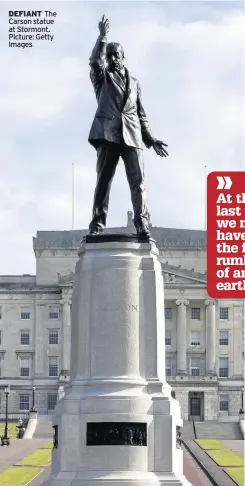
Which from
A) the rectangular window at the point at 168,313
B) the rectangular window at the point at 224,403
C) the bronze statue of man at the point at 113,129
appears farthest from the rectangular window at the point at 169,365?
the bronze statue of man at the point at 113,129

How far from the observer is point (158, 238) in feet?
483

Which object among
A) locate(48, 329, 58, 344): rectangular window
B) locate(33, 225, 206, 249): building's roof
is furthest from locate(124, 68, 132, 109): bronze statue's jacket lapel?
locate(33, 225, 206, 249): building's roof

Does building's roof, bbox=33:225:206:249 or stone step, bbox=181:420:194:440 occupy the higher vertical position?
building's roof, bbox=33:225:206:249

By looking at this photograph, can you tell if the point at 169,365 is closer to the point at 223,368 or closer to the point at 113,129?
the point at 223,368

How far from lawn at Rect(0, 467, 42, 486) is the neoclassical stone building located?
8052 cm

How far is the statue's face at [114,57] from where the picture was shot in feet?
71.8

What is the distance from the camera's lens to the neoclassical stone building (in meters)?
133

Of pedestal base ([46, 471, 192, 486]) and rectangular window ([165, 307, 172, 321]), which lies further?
rectangular window ([165, 307, 172, 321])

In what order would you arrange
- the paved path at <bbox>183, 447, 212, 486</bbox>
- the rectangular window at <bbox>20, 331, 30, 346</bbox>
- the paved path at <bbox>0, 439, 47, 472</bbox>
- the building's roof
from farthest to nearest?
the building's roof → the rectangular window at <bbox>20, 331, 30, 346</bbox> → the paved path at <bbox>0, 439, 47, 472</bbox> → the paved path at <bbox>183, 447, 212, 486</bbox>

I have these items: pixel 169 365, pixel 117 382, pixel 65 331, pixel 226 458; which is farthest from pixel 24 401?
pixel 117 382

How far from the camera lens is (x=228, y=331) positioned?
139m

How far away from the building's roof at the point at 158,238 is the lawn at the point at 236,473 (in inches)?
3747

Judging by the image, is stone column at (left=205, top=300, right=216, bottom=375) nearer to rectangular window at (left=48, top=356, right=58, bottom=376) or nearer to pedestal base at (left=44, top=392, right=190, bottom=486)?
rectangular window at (left=48, top=356, right=58, bottom=376)

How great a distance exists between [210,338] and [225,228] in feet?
357
